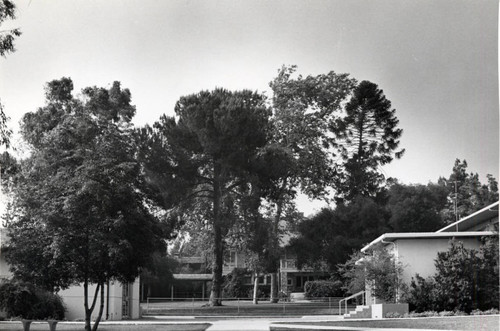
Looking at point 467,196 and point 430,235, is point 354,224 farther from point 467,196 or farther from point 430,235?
point 467,196

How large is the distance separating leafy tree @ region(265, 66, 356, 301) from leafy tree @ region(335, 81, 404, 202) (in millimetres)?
1198

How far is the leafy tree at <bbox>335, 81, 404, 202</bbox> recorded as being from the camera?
Answer: 171 feet

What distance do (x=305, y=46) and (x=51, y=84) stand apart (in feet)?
73.8

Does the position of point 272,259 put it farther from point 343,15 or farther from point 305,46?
point 343,15

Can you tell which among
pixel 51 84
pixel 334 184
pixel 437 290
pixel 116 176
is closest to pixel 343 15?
pixel 116 176

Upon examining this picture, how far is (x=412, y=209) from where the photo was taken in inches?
2142

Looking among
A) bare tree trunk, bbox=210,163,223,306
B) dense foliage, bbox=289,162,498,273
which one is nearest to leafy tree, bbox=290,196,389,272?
dense foliage, bbox=289,162,498,273

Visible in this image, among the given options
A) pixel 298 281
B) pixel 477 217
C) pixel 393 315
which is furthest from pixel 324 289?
pixel 393 315

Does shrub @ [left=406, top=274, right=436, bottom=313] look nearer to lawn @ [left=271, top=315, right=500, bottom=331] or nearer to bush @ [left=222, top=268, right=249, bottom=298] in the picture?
lawn @ [left=271, top=315, right=500, bottom=331]

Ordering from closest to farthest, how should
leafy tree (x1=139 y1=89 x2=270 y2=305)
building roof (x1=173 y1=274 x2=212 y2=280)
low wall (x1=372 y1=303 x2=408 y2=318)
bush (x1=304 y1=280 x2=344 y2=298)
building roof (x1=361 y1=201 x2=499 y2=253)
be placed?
low wall (x1=372 y1=303 x2=408 y2=318), building roof (x1=361 y1=201 x2=499 y2=253), leafy tree (x1=139 y1=89 x2=270 y2=305), bush (x1=304 y1=280 x2=344 y2=298), building roof (x1=173 y1=274 x2=212 y2=280)

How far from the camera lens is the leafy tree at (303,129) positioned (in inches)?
1880

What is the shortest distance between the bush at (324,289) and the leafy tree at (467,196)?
1221 cm

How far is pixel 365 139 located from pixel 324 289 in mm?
12299

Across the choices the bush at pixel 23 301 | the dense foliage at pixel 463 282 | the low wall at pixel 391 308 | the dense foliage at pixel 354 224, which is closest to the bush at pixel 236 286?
the dense foliage at pixel 354 224
